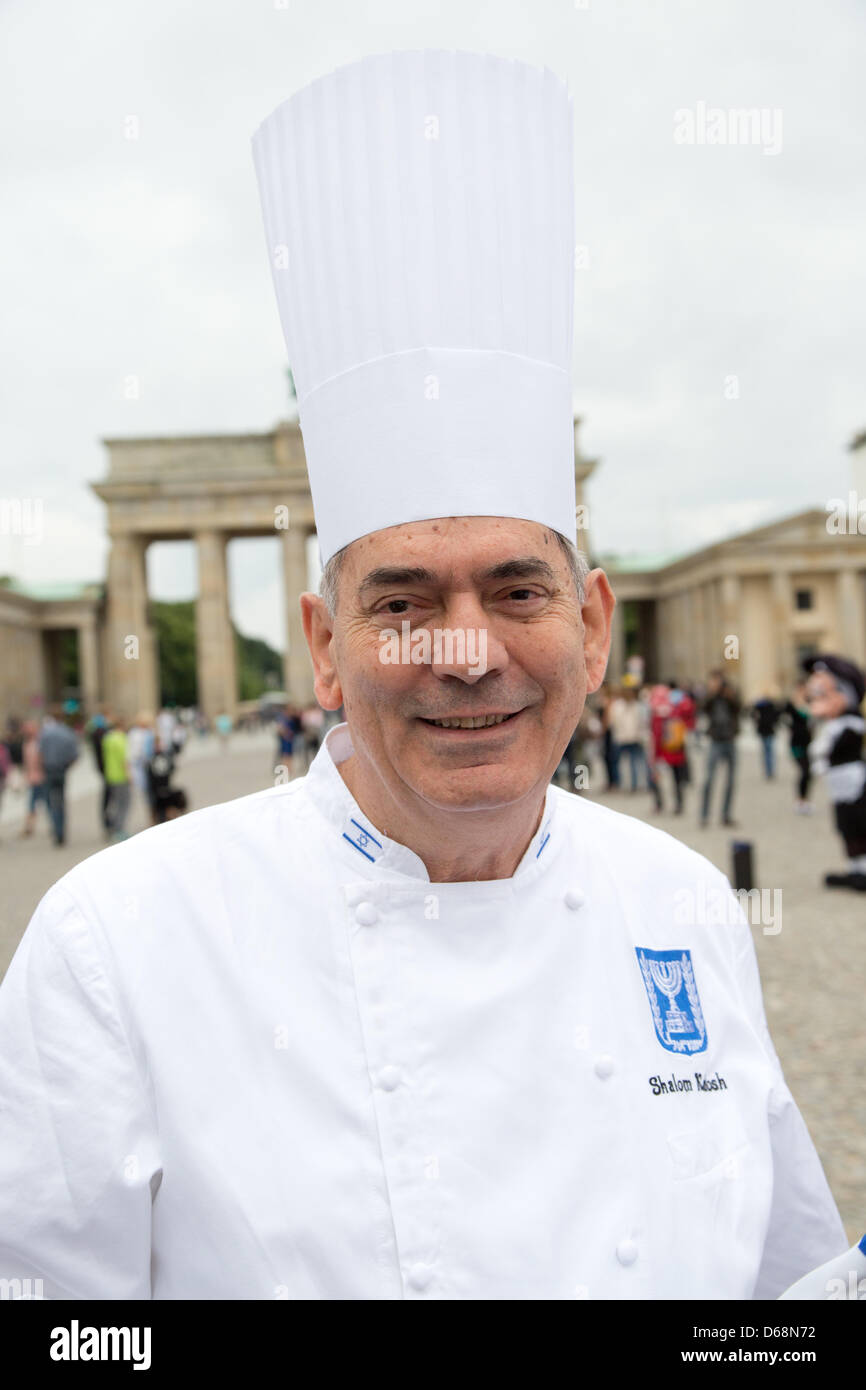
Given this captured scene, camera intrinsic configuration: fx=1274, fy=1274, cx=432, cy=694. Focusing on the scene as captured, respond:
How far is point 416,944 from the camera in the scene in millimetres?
1621

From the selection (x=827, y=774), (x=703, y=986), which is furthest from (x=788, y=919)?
(x=703, y=986)

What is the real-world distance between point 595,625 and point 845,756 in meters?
8.90

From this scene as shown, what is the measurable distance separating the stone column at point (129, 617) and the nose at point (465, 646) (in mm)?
51563

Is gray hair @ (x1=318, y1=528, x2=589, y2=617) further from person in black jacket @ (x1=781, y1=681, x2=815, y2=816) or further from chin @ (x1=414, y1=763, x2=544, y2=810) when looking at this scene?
person in black jacket @ (x1=781, y1=681, x2=815, y2=816)

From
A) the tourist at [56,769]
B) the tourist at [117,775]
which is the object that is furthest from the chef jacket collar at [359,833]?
the tourist at [56,769]

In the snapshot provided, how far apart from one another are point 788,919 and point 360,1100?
8.00m

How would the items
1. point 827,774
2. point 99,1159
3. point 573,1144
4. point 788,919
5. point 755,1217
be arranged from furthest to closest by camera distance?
point 827,774, point 788,919, point 755,1217, point 573,1144, point 99,1159

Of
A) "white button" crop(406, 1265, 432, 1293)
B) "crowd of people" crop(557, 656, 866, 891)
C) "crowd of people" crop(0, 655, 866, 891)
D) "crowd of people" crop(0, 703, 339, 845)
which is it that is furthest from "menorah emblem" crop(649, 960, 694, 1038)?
"crowd of people" crop(0, 703, 339, 845)

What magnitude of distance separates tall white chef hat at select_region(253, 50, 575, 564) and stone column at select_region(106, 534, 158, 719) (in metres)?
51.3

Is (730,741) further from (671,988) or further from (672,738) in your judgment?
(671,988)

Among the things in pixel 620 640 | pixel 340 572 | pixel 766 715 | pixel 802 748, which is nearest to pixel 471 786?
pixel 340 572

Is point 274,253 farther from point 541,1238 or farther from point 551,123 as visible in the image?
point 541,1238

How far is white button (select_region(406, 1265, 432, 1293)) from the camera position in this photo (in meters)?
1.41

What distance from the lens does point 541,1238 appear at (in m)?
1.48
